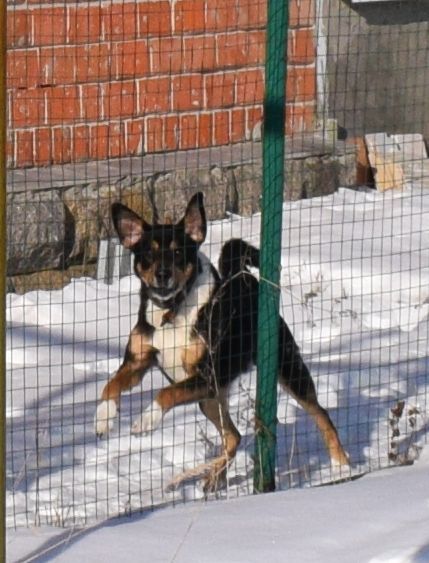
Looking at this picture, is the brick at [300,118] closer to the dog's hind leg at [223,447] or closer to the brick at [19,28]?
the brick at [19,28]

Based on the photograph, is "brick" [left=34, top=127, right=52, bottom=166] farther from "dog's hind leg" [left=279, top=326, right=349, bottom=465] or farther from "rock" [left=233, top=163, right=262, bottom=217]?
"dog's hind leg" [left=279, top=326, right=349, bottom=465]

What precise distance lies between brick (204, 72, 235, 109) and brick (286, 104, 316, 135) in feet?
1.49

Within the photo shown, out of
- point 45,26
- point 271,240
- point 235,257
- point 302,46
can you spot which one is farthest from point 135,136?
point 271,240

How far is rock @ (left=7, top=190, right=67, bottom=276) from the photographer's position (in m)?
8.61

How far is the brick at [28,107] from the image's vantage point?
8953mm

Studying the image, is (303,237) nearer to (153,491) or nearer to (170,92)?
(170,92)

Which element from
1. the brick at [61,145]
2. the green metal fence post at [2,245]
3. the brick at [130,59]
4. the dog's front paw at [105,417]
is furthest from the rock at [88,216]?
the green metal fence post at [2,245]

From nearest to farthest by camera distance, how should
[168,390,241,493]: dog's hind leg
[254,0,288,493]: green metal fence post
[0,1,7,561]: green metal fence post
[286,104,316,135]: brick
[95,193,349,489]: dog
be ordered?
[0,1,7,561]: green metal fence post
[254,0,288,493]: green metal fence post
[168,390,241,493]: dog's hind leg
[95,193,349,489]: dog
[286,104,316,135]: brick

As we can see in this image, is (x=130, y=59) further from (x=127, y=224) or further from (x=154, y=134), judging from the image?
(x=127, y=224)

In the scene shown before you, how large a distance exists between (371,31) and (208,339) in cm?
507

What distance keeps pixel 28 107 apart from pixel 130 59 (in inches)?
31.6

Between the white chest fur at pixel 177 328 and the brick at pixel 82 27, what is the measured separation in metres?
2.92

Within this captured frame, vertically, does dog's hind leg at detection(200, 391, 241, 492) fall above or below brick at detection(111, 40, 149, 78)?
below

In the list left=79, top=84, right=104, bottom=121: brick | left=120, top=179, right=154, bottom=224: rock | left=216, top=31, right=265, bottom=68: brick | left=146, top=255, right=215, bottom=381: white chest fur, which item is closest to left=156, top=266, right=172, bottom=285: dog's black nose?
left=146, top=255, right=215, bottom=381: white chest fur
